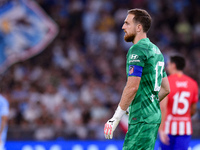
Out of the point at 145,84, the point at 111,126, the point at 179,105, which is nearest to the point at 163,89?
the point at 145,84

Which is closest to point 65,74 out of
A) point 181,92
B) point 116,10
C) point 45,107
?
point 45,107

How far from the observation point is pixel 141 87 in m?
4.22

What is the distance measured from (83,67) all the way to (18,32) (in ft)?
7.32

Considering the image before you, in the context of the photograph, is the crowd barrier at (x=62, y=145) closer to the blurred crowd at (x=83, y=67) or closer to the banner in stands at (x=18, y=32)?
the blurred crowd at (x=83, y=67)

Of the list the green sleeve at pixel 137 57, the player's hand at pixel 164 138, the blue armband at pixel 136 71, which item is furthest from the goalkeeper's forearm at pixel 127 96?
the player's hand at pixel 164 138

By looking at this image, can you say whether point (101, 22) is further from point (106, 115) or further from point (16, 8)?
point (106, 115)

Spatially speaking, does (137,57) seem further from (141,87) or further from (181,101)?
(181,101)

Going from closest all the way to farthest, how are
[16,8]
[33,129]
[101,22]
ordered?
[33,129] → [16,8] → [101,22]

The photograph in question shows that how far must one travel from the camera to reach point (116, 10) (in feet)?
49.4

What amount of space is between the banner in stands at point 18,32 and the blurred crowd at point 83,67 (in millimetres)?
350

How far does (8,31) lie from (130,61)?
9972 millimetres

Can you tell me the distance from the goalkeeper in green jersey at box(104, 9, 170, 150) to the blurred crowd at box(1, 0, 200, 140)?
19.2ft

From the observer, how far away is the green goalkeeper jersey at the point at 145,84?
4.17 metres

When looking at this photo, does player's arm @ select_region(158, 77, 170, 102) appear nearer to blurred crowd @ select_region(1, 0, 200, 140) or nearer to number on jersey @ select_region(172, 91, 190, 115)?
number on jersey @ select_region(172, 91, 190, 115)
